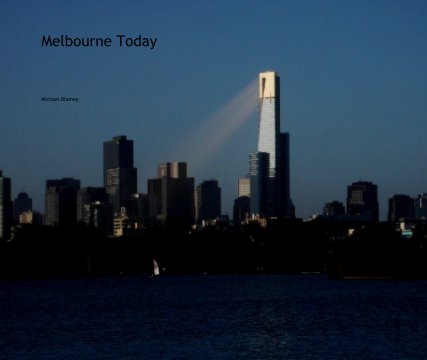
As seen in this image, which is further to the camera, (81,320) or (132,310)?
(132,310)

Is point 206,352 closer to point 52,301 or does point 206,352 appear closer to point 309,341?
point 309,341

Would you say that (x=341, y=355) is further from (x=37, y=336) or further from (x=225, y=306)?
(x=225, y=306)

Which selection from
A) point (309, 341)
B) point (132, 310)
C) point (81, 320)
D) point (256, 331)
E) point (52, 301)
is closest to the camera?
point (309, 341)

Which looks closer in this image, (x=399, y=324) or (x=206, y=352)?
(x=206, y=352)

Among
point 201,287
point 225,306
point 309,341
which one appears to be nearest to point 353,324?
point 309,341

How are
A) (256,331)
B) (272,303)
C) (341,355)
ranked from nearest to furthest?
(341,355), (256,331), (272,303)

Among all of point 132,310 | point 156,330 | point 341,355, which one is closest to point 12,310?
point 132,310

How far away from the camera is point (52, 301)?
441 feet

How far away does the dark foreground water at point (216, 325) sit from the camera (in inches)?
2960

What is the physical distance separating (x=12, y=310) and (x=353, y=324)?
35.5m

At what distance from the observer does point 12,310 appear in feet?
387

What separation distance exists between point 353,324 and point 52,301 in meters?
47.6

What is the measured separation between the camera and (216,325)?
93.5m

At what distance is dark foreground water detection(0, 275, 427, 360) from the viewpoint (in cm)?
7519
